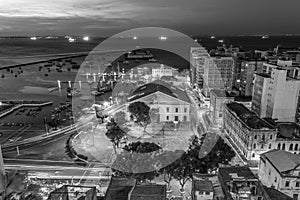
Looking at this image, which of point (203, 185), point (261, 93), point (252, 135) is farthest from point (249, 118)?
point (203, 185)

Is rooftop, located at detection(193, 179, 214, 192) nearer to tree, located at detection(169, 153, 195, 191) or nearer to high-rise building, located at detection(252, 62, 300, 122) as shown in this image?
tree, located at detection(169, 153, 195, 191)

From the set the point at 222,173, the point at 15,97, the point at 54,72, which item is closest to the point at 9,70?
the point at 54,72

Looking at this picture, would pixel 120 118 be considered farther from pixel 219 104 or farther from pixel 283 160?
pixel 283 160

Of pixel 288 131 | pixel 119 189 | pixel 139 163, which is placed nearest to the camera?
pixel 119 189

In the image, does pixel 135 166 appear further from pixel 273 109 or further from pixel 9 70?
pixel 9 70

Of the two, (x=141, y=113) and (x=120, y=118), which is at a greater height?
(x=141, y=113)

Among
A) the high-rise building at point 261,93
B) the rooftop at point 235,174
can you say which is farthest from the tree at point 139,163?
the high-rise building at point 261,93
